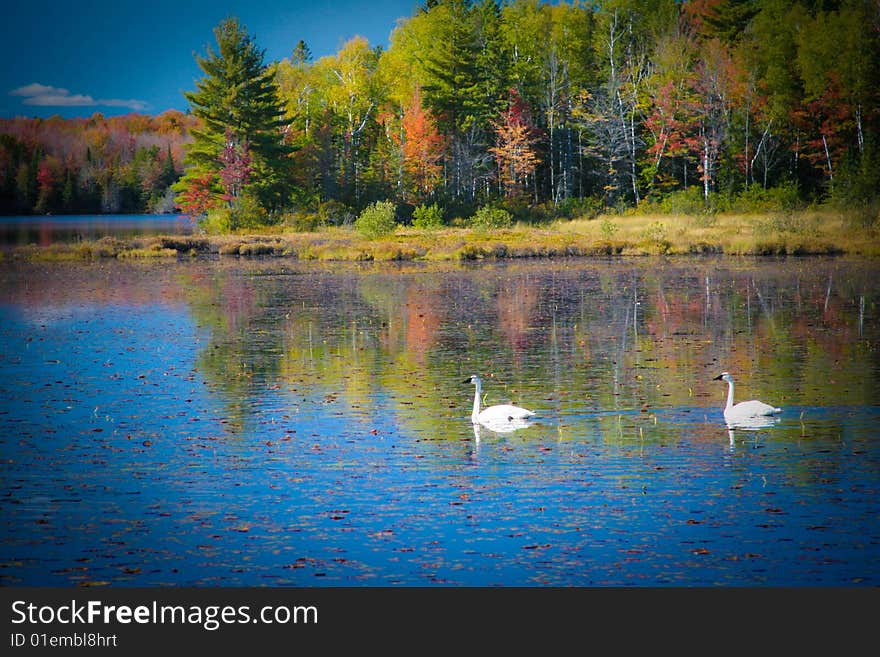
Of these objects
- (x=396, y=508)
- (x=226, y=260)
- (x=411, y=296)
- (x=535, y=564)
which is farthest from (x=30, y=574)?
(x=226, y=260)

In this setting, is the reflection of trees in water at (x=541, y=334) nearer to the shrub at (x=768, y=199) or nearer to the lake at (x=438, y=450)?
the lake at (x=438, y=450)

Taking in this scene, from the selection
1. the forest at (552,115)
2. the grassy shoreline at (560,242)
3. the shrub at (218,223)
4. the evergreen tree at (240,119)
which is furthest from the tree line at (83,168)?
the grassy shoreline at (560,242)

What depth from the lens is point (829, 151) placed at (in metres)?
64.9

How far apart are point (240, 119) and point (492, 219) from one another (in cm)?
1883

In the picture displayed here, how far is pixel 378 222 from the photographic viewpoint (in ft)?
196

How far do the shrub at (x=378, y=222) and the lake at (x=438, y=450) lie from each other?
28.4 meters

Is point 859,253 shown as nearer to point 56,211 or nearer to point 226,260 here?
point 226,260

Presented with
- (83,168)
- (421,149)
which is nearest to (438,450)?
(421,149)

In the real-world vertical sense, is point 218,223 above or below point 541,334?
above

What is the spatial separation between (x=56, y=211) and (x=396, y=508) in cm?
14263

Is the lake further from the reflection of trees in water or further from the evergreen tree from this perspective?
the evergreen tree

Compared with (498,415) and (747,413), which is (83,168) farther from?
(747,413)

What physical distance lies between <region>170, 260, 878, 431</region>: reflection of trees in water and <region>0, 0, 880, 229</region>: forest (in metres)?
23.7

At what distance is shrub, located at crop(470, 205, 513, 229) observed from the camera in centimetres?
6366
